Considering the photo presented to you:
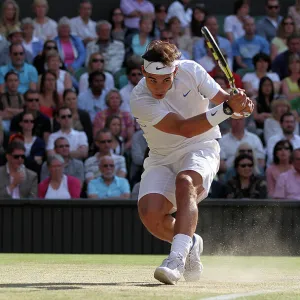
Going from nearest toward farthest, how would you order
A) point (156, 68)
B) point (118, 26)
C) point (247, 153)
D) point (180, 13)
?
point (156, 68)
point (247, 153)
point (118, 26)
point (180, 13)

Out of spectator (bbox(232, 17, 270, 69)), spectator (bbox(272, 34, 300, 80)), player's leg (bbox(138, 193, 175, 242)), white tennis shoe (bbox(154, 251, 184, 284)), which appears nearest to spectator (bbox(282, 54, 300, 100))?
spectator (bbox(272, 34, 300, 80))

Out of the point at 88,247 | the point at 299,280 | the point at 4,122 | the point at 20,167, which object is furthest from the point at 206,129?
the point at 4,122

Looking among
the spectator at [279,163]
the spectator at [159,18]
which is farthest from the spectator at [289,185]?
the spectator at [159,18]

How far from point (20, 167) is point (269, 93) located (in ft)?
13.3

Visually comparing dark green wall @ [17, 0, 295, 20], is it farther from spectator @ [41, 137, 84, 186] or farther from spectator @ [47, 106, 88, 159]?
spectator @ [41, 137, 84, 186]

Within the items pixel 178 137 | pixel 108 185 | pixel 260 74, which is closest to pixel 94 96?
pixel 108 185

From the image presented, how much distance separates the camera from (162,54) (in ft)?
21.4

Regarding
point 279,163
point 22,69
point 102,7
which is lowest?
point 279,163

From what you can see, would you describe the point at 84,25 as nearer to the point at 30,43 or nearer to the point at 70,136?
the point at 30,43

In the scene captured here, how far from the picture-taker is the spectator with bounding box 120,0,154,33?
15.3 meters

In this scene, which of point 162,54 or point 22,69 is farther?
point 22,69

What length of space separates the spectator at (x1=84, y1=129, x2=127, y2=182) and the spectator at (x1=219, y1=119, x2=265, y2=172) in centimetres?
148

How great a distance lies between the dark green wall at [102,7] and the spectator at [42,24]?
1.60 meters

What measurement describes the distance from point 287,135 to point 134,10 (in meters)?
3.63
